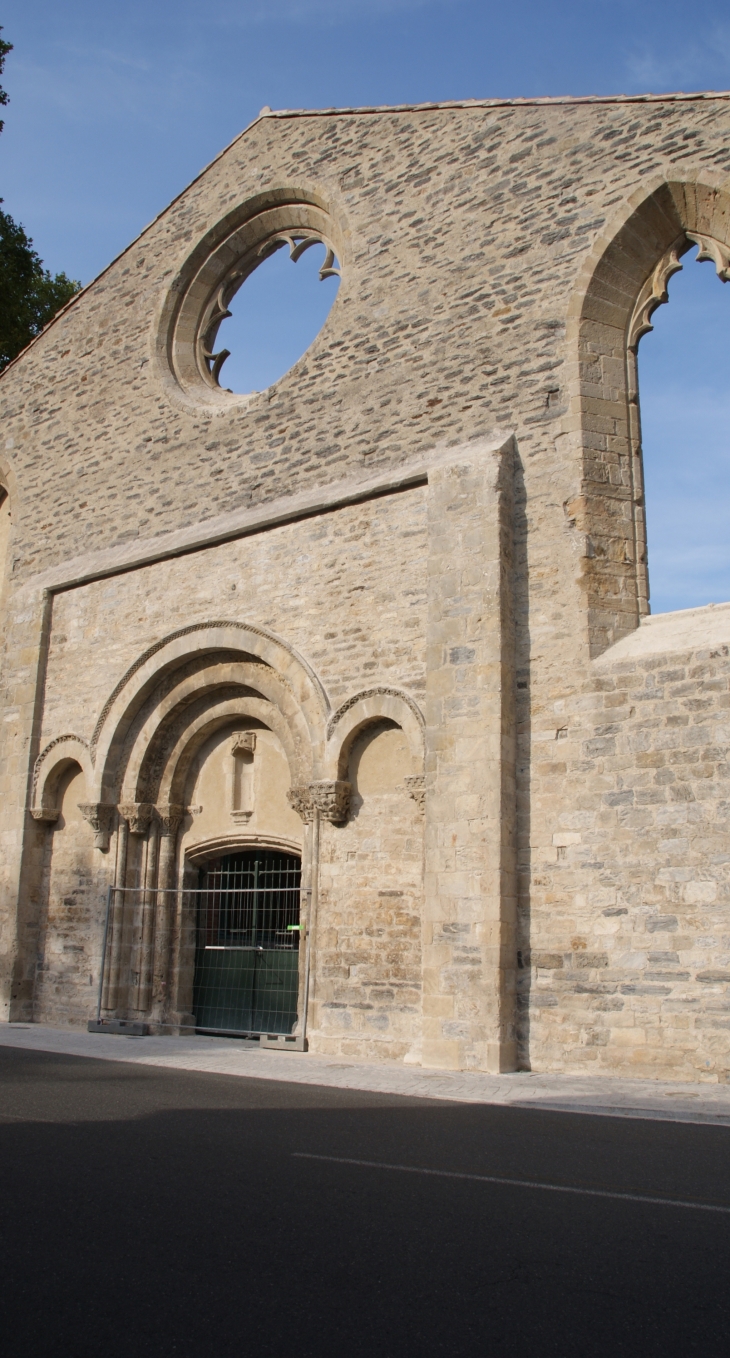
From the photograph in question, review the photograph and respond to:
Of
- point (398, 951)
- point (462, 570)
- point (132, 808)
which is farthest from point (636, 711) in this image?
point (132, 808)

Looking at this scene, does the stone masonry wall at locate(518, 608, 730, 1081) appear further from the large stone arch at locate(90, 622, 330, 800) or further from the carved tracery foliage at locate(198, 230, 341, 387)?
the carved tracery foliage at locate(198, 230, 341, 387)

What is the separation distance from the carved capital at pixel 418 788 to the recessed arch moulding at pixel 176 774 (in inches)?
56.0

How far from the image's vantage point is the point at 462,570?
30.0 ft

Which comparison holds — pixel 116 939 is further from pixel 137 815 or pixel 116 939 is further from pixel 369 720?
pixel 369 720

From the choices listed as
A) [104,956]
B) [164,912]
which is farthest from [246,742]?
[104,956]

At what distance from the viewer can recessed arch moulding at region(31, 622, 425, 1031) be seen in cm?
1094

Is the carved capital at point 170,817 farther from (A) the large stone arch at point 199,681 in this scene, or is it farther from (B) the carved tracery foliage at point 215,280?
(B) the carved tracery foliage at point 215,280

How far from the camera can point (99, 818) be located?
11773 millimetres

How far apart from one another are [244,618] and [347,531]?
1490mm

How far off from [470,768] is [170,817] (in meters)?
4.40

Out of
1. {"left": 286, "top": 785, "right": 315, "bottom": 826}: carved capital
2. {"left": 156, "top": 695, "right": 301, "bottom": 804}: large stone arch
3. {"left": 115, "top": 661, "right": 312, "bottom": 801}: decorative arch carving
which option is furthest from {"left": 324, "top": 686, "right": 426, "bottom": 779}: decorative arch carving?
{"left": 156, "top": 695, "right": 301, "bottom": 804}: large stone arch

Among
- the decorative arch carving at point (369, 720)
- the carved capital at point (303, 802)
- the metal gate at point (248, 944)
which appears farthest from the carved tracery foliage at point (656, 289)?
the metal gate at point (248, 944)

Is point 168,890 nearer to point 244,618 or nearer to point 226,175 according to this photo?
point 244,618

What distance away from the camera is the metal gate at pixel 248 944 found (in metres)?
10.7
